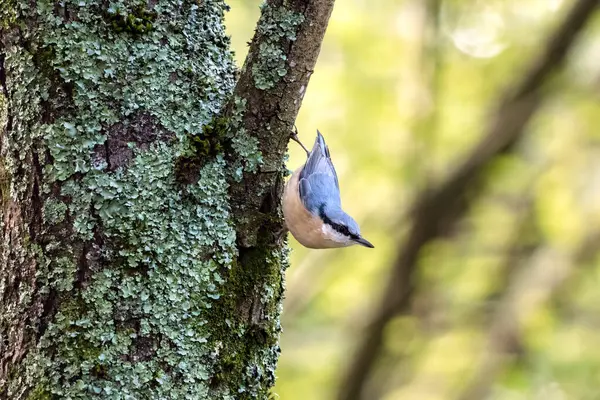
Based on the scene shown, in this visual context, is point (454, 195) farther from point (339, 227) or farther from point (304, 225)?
point (304, 225)

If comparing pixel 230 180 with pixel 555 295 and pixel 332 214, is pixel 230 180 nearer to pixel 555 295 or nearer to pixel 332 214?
pixel 332 214

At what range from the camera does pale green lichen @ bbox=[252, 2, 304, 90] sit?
68.4 inches

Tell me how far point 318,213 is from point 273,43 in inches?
48.0

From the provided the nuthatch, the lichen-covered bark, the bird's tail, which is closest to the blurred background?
the bird's tail

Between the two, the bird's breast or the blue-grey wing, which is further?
the blue-grey wing

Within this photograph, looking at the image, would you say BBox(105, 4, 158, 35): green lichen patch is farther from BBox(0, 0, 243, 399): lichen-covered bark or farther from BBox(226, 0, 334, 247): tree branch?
BBox(226, 0, 334, 247): tree branch

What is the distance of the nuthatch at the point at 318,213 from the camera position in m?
2.66

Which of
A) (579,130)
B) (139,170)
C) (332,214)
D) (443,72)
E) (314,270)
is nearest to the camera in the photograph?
(139,170)

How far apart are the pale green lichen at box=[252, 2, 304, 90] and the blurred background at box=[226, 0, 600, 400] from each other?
2.53 metres

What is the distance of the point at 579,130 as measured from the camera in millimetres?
4824

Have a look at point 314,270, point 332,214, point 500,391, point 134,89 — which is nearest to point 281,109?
point 134,89

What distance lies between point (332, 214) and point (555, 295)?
3031mm

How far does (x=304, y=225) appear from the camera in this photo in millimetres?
2650

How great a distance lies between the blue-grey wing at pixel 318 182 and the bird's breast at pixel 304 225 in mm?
49
